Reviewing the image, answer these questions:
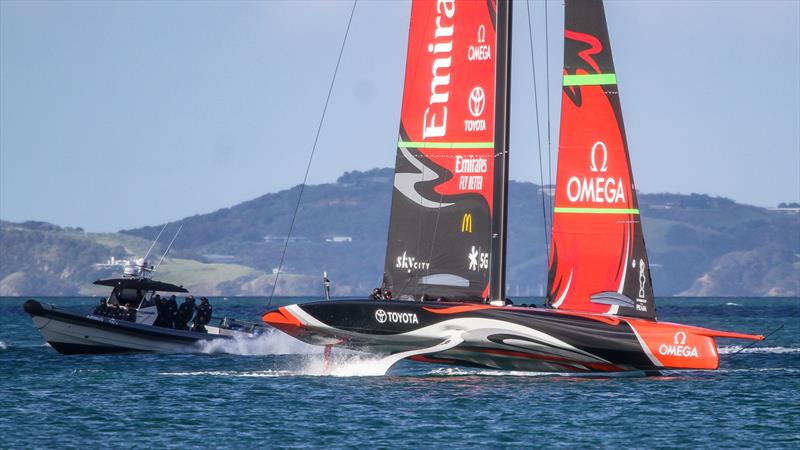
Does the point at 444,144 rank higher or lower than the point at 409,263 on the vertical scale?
higher

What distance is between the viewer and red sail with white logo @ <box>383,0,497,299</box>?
Answer: 31.3 meters

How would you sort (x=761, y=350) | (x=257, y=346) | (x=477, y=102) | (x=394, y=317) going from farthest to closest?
(x=761, y=350)
(x=257, y=346)
(x=477, y=102)
(x=394, y=317)

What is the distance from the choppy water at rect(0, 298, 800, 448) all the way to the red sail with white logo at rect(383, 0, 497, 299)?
236 centimetres

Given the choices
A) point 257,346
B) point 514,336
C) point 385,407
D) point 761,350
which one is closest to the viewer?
point 385,407

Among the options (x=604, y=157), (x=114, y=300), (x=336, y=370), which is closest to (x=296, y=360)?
(x=114, y=300)

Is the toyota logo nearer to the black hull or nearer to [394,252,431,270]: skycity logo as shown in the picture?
[394,252,431,270]: skycity logo

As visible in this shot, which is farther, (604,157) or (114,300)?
(114,300)

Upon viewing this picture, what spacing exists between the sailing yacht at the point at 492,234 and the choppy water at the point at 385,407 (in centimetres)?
102

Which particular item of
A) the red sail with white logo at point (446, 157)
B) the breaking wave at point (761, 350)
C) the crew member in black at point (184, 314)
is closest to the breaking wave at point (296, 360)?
the crew member in black at point (184, 314)

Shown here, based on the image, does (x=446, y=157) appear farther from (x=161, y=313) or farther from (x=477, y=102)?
(x=161, y=313)

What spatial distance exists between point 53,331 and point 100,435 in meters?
17.3

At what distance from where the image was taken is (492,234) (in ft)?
102

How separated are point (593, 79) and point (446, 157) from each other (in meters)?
3.52

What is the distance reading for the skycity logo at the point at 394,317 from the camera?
30.0 meters
